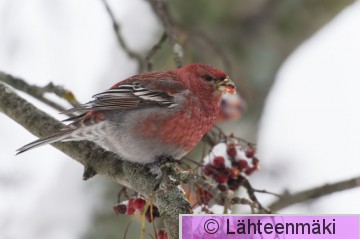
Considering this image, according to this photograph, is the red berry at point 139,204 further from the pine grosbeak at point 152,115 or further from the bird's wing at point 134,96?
the bird's wing at point 134,96

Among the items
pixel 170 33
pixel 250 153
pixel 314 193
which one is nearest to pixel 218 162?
pixel 250 153

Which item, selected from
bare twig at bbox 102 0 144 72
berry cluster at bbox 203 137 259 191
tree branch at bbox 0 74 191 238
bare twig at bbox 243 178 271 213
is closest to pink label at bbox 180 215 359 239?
tree branch at bbox 0 74 191 238

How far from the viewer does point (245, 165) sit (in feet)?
10.2

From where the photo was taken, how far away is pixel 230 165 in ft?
10.2

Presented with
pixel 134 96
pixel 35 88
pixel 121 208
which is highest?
pixel 35 88

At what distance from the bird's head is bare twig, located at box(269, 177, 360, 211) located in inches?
28.3

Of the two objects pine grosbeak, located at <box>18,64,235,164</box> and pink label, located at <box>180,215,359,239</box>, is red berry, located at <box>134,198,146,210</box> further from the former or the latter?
pink label, located at <box>180,215,359,239</box>

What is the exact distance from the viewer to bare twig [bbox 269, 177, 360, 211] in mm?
3338

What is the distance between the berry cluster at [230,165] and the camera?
3.08 meters

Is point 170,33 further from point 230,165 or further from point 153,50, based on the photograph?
point 230,165

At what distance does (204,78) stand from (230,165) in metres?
0.63

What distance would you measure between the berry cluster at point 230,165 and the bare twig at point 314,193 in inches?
14.6

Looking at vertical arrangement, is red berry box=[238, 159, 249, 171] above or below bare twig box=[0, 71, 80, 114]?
below

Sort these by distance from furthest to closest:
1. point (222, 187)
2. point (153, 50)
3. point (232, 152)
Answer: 1. point (153, 50)
2. point (232, 152)
3. point (222, 187)
